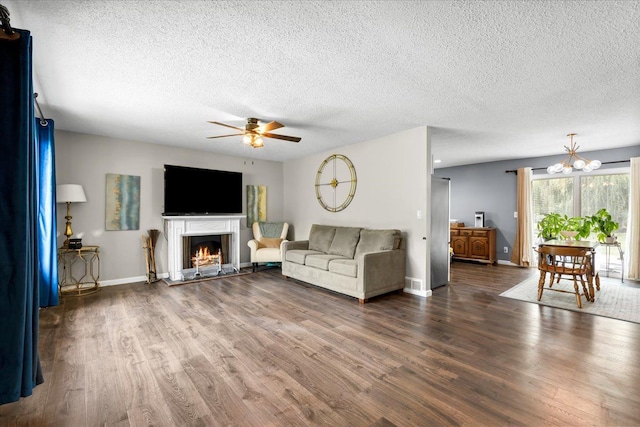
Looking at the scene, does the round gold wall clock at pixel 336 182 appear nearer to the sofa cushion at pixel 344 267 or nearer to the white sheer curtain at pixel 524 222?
the sofa cushion at pixel 344 267

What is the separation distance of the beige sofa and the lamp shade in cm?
322

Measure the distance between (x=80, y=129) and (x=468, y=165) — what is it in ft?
26.9

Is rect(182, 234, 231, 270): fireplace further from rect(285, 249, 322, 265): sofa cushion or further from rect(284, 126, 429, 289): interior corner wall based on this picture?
rect(284, 126, 429, 289): interior corner wall

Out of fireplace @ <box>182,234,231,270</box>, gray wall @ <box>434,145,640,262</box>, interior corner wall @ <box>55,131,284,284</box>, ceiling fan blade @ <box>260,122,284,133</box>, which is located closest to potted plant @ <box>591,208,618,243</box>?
gray wall @ <box>434,145,640,262</box>

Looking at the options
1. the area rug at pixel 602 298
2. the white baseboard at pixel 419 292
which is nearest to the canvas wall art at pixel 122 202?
the white baseboard at pixel 419 292

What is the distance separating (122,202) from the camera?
16.5 feet

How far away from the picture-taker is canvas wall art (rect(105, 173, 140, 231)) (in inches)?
194

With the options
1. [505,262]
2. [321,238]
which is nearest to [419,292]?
[321,238]

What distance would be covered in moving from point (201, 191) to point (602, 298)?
6.71 m

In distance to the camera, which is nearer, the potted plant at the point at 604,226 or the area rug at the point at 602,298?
the area rug at the point at 602,298

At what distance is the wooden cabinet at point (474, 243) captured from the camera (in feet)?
22.6

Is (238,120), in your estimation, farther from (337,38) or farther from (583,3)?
(583,3)

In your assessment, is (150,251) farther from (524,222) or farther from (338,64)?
(524,222)

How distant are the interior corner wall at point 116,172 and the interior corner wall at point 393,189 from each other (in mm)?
2803
